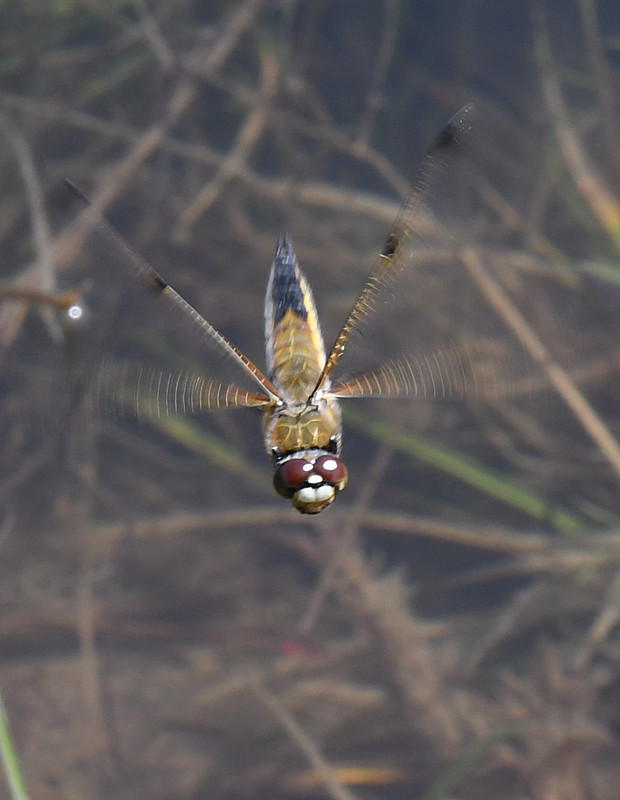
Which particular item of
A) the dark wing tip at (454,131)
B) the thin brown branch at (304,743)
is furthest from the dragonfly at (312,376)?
the thin brown branch at (304,743)

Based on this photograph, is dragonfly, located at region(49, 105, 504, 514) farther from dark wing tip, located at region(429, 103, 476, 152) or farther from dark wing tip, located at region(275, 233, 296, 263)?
dark wing tip, located at region(275, 233, 296, 263)

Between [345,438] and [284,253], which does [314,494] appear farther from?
[345,438]

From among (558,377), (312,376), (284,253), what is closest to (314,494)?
(312,376)

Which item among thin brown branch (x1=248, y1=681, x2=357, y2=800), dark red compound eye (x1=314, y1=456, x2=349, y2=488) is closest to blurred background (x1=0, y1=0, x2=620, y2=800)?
thin brown branch (x1=248, y1=681, x2=357, y2=800)

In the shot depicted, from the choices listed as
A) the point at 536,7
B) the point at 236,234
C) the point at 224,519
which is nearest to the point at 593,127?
the point at 536,7

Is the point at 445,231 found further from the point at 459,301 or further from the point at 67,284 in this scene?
the point at 67,284

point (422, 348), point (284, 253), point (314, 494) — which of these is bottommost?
point (314, 494)
